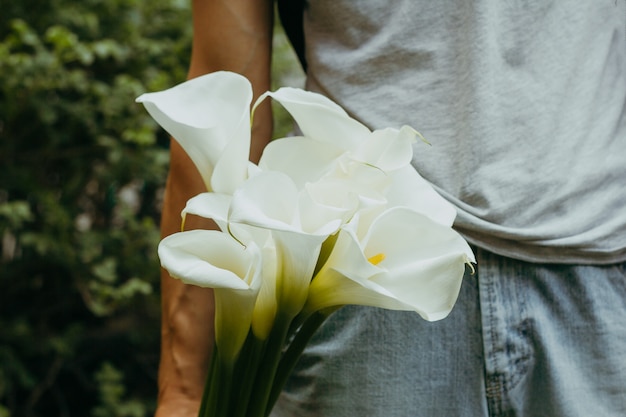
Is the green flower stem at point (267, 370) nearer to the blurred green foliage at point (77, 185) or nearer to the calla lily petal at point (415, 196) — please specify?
the calla lily petal at point (415, 196)

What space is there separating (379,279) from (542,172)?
1.26 ft

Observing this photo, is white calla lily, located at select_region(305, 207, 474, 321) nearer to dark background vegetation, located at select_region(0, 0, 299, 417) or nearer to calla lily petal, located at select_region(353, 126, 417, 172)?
calla lily petal, located at select_region(353, 126, 417, 172)

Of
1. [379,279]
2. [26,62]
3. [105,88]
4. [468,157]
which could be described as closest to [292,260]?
[379,279]

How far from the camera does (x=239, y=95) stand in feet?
2.31

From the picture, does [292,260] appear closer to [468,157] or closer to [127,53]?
[468,157]

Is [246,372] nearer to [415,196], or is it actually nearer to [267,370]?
[267,370]

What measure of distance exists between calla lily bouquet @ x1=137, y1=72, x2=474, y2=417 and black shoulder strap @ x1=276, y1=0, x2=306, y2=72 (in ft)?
1.30

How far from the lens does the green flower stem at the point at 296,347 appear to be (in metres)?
0.68

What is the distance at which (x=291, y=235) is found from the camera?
23.4 inches

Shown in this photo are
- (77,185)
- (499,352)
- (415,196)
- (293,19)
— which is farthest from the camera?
(77,185)

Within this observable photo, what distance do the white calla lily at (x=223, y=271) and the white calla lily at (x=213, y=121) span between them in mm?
66

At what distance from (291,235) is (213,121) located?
0.51 feet

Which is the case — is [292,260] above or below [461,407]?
above

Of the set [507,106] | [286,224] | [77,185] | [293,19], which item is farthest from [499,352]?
[77,185]
